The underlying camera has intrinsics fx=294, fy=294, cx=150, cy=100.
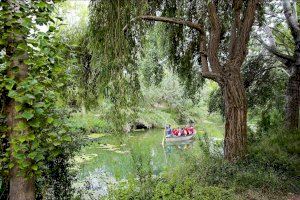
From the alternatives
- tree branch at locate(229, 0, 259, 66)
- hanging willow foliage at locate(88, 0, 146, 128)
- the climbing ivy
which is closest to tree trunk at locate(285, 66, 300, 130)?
tree branch at locate(229, 0, 259, 66)

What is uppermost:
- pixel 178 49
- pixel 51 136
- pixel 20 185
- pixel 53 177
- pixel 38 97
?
pixel 178 49

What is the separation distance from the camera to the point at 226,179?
4.35 metres

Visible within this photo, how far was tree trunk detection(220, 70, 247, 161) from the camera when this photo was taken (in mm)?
5141

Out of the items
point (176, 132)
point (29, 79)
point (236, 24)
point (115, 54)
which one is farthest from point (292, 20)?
point (176, 132)

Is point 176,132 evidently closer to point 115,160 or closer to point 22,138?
point 115,160

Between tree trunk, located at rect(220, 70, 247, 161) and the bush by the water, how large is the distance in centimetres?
22

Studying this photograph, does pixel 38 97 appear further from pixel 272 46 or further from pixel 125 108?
pixel 272 46

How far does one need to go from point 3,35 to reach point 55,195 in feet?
8.45

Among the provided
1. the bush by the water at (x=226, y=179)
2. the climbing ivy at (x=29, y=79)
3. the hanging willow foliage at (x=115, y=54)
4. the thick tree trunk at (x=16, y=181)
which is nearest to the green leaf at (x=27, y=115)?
the climbing ivy at (x=29, y=79)

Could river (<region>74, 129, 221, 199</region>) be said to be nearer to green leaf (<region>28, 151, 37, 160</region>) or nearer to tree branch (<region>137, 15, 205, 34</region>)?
tree branch (<region>137, 15, 205, 34</region>)

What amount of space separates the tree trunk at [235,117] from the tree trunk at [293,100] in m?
2.42

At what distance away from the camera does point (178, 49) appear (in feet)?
21.5

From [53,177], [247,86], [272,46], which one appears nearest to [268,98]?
[247,86]

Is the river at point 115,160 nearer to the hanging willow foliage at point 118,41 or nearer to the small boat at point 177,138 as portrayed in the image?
the small boat at point 177,138
